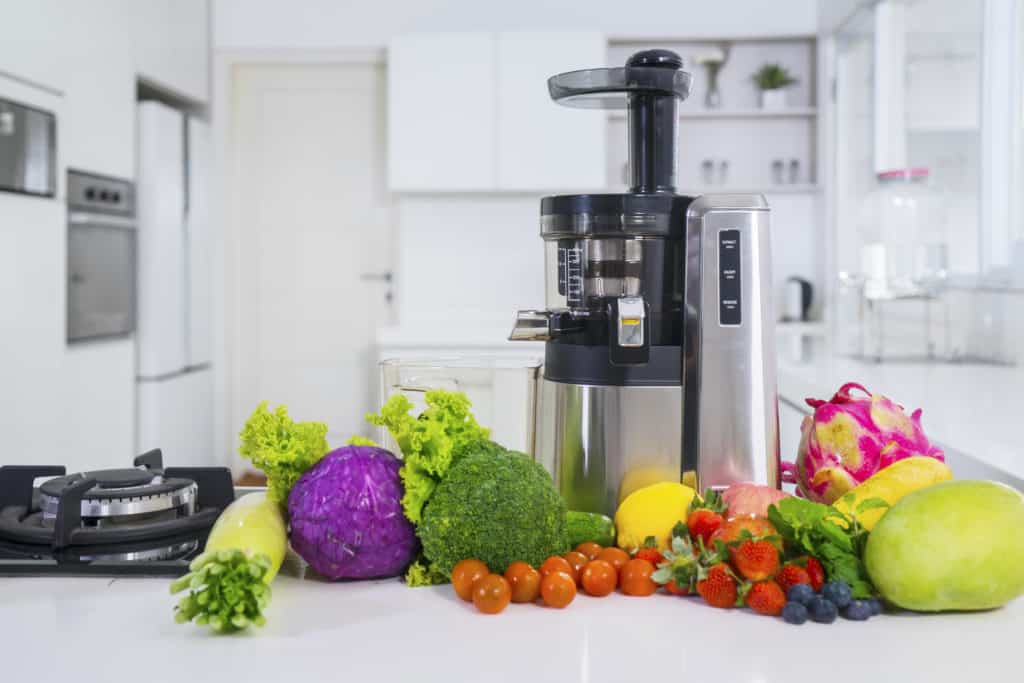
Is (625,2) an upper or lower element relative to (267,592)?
upper

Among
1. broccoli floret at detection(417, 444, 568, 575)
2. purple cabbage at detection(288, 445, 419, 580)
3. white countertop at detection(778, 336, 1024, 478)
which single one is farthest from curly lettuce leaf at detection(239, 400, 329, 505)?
white countertop at detection(778, 336, 1024, 478)

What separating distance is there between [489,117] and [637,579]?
12.7 feet

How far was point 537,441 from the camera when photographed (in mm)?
1207

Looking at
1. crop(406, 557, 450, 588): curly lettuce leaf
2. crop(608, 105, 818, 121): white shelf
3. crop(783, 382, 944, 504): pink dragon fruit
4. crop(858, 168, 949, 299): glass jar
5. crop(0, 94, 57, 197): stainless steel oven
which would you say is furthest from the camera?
crop(608, 105, 818, 121): white shelf

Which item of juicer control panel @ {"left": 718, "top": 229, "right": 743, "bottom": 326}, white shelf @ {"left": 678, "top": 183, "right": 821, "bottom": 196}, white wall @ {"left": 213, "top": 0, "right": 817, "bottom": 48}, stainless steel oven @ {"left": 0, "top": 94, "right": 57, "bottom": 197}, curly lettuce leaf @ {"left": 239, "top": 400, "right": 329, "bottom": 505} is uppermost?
white wall @ {"left": 213, "top": 0, "right": 817, "bottom": 48}

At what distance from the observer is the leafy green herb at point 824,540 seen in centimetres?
88

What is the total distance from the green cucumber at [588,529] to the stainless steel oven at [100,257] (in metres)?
2.92

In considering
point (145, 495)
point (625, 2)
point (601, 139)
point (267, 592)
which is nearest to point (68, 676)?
point (267, 592)

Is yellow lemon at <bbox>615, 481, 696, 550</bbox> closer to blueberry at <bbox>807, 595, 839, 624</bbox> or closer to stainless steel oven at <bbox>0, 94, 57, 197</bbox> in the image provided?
blueberry at <bbox>807, 595, 839, 624</bbox>

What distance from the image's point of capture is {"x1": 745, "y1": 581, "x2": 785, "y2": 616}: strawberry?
86 centimetres

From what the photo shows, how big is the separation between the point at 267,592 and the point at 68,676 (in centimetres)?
15

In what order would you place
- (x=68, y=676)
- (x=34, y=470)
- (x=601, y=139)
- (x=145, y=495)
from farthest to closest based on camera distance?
(x=601, y=139)
(x=34, y=470)
(x=145, y=495)
(x=68, y=676)

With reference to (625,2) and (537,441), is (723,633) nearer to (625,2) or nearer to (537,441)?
(537,441)

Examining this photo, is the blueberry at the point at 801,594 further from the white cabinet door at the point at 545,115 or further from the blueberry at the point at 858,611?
the white cabinet door at the point at 545,115
